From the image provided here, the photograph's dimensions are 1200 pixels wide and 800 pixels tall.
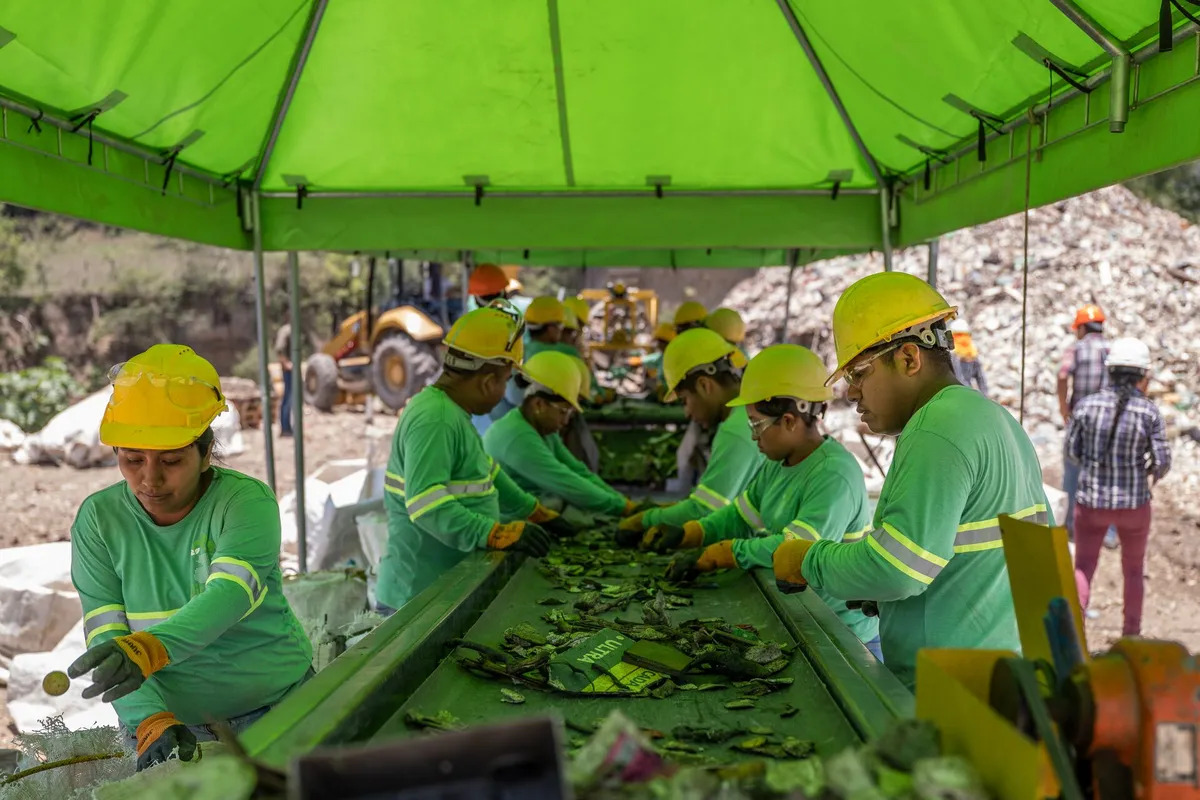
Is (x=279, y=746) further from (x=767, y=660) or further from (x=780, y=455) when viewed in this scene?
(x=780, y=455)

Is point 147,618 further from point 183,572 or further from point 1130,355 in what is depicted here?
point 1130,355

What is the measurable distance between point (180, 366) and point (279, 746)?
4.10ft

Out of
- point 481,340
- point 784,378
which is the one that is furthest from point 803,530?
point 481,340

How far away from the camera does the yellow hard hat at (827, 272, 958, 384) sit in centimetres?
236

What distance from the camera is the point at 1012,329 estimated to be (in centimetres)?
1616

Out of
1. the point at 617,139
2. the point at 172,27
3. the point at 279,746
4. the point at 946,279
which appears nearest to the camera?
the point at 279,746

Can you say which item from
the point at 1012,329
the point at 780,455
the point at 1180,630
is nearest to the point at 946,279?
the point at 1012,329

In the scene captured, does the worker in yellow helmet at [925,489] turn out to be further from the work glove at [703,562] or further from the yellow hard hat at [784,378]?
the work glove at [703,562]

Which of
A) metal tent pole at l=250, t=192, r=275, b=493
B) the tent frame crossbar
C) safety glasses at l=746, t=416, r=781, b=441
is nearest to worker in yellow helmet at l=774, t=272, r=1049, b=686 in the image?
safety glasses at l=746, t=416, r=781, b=441

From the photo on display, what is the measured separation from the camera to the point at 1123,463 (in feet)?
21.4

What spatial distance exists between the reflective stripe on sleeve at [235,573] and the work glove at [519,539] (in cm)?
122

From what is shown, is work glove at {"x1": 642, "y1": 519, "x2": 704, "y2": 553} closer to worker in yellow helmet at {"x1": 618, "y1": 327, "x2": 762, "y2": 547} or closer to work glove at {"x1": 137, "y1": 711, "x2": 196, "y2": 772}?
worker in yellow helmet at {"x1": 618, "y1": 327, "x2": 762, "y2": 547}

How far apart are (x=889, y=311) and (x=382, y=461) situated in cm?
845

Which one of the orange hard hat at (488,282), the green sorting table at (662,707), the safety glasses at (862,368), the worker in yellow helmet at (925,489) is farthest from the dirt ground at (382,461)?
the green sorting table at (662,707)
